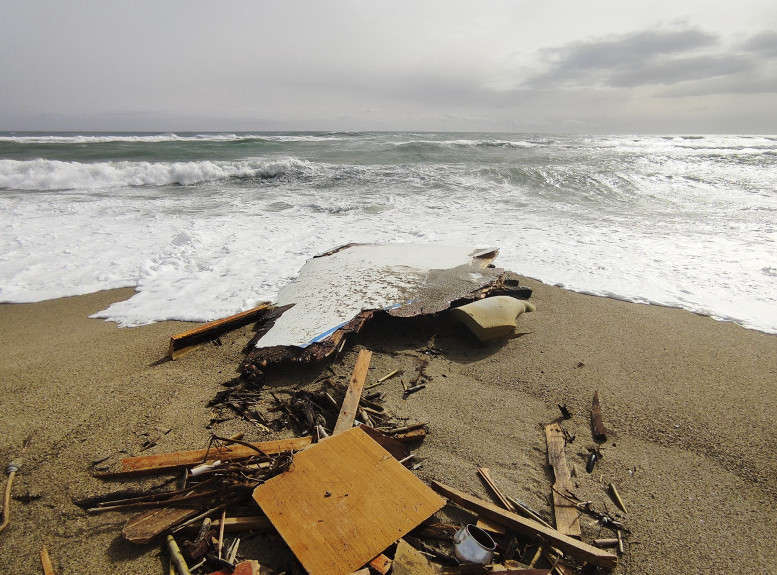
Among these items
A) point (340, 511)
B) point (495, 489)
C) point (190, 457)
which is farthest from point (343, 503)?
point (190, 457)

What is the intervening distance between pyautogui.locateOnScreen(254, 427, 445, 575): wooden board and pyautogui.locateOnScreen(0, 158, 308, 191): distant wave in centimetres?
1491

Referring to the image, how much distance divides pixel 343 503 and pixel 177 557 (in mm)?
793

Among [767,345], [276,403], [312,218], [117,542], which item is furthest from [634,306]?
[312,218]

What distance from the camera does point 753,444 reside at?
9.16 ft

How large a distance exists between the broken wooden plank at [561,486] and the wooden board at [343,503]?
69 centimetres

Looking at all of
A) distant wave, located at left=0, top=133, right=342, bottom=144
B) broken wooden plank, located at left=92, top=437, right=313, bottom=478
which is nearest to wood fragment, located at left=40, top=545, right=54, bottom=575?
broken wooden plank, located at left=92, top=437, right=313, bottom=478

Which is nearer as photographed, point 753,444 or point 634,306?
point 753,444

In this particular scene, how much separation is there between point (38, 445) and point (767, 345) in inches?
242

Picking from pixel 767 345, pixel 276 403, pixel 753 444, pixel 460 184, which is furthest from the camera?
pixel 460 184

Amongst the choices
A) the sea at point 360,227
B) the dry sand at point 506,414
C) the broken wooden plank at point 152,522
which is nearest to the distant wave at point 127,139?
the sea at point 360,227

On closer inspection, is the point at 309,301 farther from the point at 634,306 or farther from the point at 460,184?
the point at 460,184

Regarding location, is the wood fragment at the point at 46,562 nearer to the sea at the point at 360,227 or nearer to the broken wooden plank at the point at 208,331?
the broken wooden plank at the point at 208,331

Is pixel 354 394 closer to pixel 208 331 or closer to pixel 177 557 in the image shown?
pixel 177 557

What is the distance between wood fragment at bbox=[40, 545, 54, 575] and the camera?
188 cm
